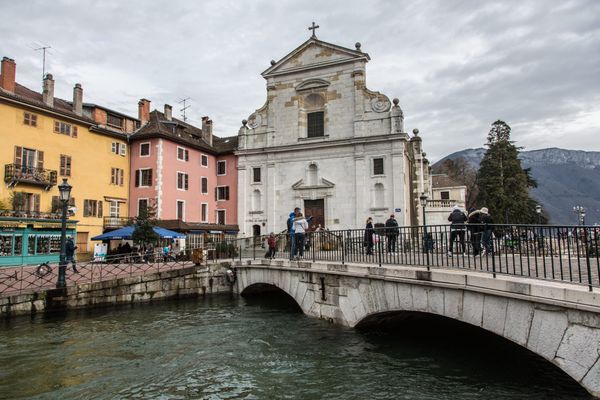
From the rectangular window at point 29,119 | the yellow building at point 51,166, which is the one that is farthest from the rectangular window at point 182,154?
the rectangular window at point 29,119

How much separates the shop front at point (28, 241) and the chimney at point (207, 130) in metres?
19.2

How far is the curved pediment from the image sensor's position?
34469 millimetres

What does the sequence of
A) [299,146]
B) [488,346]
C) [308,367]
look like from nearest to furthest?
1. [308,367]
2. [488,346]
3. [299,146]

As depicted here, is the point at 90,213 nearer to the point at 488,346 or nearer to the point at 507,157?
the point at 488,346

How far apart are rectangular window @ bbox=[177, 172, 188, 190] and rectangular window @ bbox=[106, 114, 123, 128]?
6848mm

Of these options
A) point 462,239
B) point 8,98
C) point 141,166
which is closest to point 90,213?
point 141,166

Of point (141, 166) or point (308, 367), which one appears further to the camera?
point (141, 166)

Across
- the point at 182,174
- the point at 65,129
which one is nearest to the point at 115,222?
the point at 182,174

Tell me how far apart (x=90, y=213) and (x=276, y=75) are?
1939 centimetres

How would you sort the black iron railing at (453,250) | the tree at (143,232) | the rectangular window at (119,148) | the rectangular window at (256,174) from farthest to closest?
the rectangular window at (256,174) → the rectangular window at (119,148) → the tree at (143,232) → the black iron railing at (453,250)

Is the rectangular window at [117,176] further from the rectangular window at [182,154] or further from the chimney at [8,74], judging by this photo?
the chimney at [8,74]

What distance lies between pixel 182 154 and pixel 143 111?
Answer: 20.0 ft

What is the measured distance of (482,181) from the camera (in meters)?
44.1

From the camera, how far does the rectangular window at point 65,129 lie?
3008 cm
